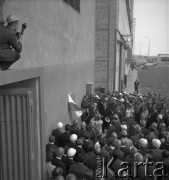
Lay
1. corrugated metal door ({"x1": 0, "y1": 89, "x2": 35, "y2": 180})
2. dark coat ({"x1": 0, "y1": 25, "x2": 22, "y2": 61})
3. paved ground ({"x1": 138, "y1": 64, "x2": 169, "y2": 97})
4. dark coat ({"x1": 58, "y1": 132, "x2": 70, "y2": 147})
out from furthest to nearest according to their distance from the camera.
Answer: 1. paved ground ({"x1": 138, "y1": 64, "x2": 169, "y2": 97})
2. dark coat ({"x1": 58, "y1": 132, "x2": 70, "y2": 147})
3. corrugated metal door ({"x1": 0, "y1": 89, "x2": 35, "y2": 180})
4. dark coat ({"x1": 0, "y1": 25, "x2": 22, "y2": 61})

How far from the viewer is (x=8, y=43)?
14.2 ft

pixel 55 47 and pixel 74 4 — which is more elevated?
pixel 74 4

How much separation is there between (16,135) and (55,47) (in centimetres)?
529

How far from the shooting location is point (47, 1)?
8742mm

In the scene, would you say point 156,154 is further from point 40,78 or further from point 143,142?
point 40,78

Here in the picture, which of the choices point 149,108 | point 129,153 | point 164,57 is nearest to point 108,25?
point 149,108

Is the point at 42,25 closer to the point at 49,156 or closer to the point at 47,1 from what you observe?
the point at 47,1

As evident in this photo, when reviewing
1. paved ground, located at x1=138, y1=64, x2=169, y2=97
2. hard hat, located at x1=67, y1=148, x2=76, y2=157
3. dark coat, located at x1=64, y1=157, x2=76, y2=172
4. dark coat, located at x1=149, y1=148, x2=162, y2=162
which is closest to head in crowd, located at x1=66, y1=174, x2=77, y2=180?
dark coat, located at x1=64, y1=157, x2=76, y2=172

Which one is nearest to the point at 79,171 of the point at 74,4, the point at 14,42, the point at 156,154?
the point at 156,154

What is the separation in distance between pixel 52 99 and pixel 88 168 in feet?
12.1

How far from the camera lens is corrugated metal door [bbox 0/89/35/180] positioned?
4.80 m

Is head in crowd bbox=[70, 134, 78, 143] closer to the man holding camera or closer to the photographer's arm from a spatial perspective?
the man holding camera

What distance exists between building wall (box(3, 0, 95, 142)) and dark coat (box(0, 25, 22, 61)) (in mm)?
2005

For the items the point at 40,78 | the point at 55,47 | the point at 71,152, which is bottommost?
the point at 71,152
